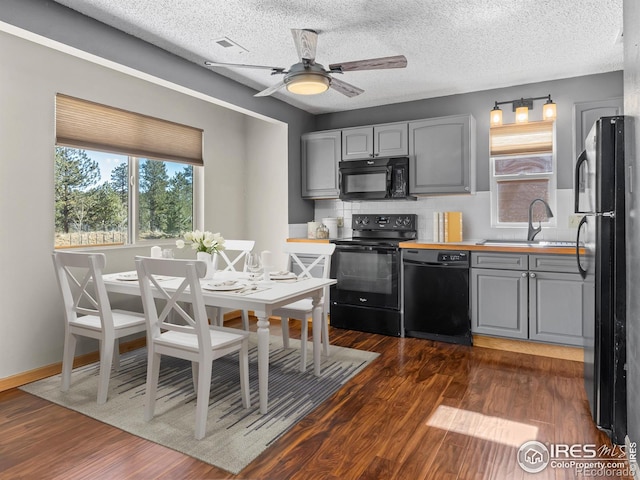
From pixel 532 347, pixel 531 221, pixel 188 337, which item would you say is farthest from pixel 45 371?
pixel 531 221

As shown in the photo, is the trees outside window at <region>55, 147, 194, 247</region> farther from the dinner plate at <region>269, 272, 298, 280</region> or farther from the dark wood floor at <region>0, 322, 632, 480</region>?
the dinner plate at <region>269, 272, 298, 280</region>

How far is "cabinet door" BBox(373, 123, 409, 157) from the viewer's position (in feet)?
14.0

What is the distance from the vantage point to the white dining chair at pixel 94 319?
2.56m

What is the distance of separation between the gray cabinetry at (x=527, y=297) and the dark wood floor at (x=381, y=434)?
0.38 meters

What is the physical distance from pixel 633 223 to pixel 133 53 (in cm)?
319

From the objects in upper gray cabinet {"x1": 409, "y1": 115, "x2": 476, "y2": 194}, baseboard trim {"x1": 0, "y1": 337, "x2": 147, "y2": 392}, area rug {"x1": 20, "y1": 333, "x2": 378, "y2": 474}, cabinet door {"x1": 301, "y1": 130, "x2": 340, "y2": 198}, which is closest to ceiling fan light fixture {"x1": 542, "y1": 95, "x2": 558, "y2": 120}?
upper gray cabinet {"x1": 409, "y1": 115, "x2": 476, "y2": 194}

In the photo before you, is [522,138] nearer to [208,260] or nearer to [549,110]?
[549,110]

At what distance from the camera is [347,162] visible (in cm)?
454

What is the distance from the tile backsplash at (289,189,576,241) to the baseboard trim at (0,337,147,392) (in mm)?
2068

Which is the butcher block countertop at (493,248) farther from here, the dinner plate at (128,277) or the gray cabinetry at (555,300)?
the dinner plate at (128,277)

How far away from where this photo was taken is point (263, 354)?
238cm

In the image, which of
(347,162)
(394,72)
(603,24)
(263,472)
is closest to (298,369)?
(263,472)

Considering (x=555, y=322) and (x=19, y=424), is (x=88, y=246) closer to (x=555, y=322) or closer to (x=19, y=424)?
(x=19, y=424)

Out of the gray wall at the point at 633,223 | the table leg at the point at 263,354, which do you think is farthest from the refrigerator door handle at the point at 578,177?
the table leg at the point at 263,354
